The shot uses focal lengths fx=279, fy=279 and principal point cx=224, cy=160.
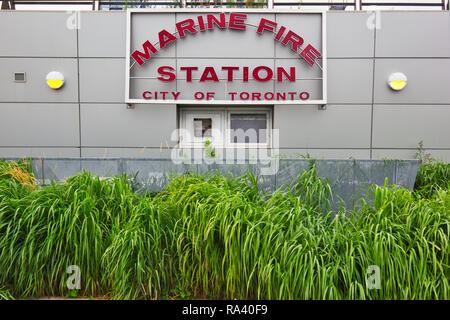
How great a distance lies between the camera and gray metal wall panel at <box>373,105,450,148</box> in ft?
22.4

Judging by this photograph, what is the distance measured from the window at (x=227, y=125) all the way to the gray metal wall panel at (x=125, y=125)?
49 centimetres

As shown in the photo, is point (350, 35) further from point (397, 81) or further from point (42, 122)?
point (42, 122)

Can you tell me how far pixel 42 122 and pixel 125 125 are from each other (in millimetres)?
2048

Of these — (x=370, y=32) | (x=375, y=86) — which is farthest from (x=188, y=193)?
(x=370, y=32)

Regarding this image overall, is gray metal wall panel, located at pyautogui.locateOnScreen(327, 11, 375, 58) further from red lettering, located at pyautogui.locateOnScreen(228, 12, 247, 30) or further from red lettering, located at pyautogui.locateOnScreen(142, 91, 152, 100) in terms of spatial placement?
red lettering, located at pyautogui.locateOnScreen(142, 91, 152, 100)

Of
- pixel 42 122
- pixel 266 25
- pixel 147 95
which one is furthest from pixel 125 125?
pixel 266 25

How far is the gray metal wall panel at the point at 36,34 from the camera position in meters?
6.80

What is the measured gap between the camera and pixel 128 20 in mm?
6664

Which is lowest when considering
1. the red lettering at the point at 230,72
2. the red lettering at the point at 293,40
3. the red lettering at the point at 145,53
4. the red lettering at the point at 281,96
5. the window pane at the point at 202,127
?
the window pane at the point at 202,127

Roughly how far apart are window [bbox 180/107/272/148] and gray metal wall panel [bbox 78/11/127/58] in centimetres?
220

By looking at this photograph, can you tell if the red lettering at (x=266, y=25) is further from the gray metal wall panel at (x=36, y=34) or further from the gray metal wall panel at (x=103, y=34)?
the gray metal wall panel at (x=36, y=34)

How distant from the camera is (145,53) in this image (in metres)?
6.67

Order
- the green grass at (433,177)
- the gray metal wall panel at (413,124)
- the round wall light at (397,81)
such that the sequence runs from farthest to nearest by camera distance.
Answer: the gray metal wall panel at (413,124)
the round wall light at (397,81)
the green grass at (433,177)

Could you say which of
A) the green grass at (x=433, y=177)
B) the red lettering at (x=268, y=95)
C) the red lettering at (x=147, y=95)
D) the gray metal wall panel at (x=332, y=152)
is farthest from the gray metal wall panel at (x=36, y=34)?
the green grass at (x=433, y=177)
